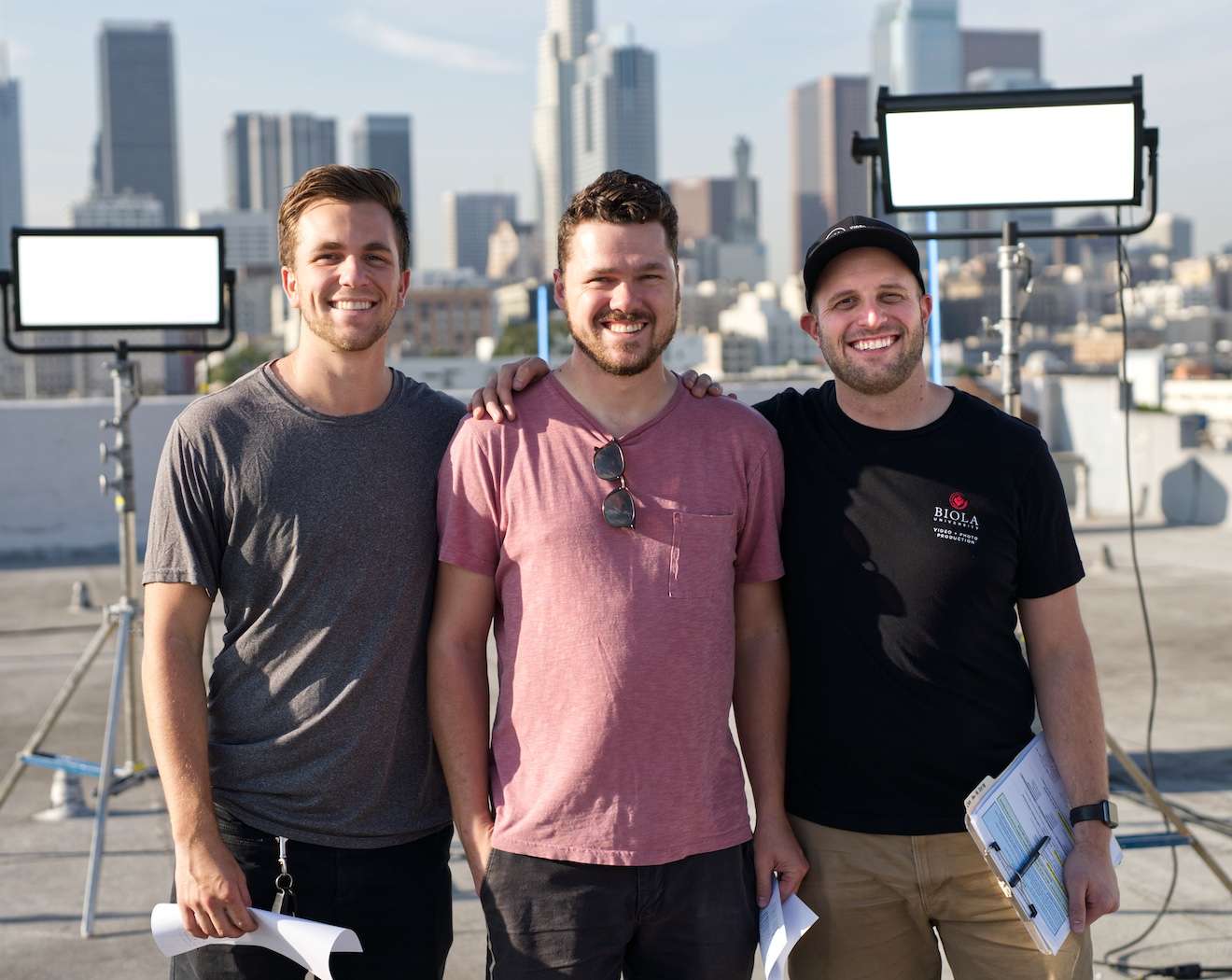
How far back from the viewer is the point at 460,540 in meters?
2.38

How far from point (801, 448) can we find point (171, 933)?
1406 millimetres

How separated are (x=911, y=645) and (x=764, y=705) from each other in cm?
29

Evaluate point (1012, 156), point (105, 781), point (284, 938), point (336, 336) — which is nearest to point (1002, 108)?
point (1012, 156)

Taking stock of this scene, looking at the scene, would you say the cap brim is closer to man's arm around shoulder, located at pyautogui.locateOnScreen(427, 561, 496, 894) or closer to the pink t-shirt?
the pink t-shirt

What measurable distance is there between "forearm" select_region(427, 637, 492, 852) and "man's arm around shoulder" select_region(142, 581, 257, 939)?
Result: 40 centimetres

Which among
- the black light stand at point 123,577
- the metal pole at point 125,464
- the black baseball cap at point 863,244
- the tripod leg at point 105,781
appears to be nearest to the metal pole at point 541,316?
the black light stand at point 123,577

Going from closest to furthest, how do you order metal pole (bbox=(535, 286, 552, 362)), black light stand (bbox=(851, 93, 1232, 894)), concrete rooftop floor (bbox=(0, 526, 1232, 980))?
black light stand (bbox=(851, 93, 1232, 894)), concrete rooftop floor (bbox=(0, 526, 1232, 980)), metal pole (bbox=(535, 286, 552, 362))

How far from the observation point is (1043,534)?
2.50 meters

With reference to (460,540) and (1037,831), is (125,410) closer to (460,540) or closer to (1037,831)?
(460,540)

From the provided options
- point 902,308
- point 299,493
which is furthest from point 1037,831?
point 299,493

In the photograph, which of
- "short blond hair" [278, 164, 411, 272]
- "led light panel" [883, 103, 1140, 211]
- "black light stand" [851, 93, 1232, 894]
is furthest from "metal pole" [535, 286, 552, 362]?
"short blond hair" [278, 164, 411, 272]

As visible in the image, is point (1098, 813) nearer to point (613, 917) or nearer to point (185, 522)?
point (613, 917)

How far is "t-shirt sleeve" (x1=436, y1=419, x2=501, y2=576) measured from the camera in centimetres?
237

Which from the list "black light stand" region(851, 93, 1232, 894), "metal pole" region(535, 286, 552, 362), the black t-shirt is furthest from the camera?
"metal pole" region(535, 286, 552, 362)
